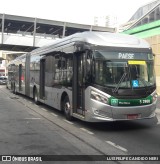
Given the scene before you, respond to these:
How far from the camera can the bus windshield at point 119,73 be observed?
412 inches

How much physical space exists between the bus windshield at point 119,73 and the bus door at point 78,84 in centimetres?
86

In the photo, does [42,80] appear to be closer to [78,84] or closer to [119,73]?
[78,84]

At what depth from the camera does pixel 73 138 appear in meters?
9.36

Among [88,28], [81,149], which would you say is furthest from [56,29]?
[81,149]

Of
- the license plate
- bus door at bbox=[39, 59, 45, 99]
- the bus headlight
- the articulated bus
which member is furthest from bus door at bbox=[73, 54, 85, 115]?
bus door at bbox=[39, 59, 45, 99]

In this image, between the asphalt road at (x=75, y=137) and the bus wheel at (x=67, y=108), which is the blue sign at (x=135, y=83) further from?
the bus wheel at (x=67, y=108)

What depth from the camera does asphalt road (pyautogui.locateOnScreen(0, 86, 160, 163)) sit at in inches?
311

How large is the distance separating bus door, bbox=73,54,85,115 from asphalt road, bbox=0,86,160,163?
2.05 ft

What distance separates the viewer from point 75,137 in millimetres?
9516

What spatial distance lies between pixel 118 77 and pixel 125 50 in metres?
0.95

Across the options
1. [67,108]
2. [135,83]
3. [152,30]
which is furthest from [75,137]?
[152,30]

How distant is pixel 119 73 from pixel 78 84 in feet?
5.62

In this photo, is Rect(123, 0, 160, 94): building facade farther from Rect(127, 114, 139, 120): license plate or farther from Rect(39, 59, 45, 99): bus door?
Rect(127, 114, 139, 120): license plate

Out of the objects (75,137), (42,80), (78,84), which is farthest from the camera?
(42,80)
